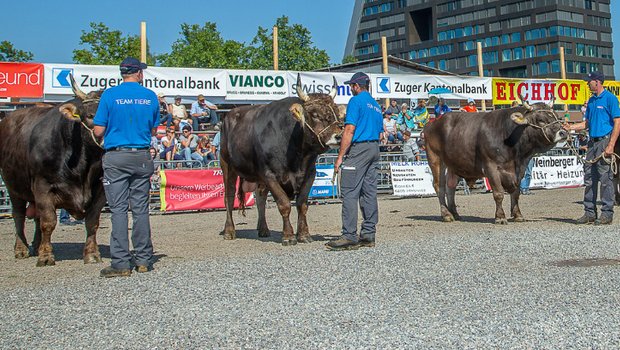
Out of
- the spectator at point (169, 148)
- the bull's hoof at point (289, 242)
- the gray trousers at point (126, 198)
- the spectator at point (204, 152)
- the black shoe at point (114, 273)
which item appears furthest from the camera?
the spectator at point (204, 152)

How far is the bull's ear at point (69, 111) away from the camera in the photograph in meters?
9.17

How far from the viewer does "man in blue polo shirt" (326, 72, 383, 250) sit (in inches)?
400

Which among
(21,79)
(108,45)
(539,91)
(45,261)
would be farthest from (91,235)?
(108,45)

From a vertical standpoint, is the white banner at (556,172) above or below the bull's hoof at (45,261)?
above

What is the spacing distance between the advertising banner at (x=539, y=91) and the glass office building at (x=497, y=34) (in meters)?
88.6

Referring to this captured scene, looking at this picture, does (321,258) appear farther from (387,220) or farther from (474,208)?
(474,208)

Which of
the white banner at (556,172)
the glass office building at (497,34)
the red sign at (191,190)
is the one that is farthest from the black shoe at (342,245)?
the glass office building at (497,34)

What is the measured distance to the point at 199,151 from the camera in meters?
20.6

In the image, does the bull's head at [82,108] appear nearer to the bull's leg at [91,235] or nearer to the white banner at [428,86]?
the bull's leg at [91,235]

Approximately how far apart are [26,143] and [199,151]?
10.7m

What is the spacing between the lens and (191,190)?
19.2 m

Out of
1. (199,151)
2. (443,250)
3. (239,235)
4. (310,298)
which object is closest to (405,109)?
(199,151)

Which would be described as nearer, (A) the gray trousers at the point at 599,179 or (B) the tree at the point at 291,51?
(A) the gray trousers at the point at 599,179

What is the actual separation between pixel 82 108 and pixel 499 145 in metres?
7.53
